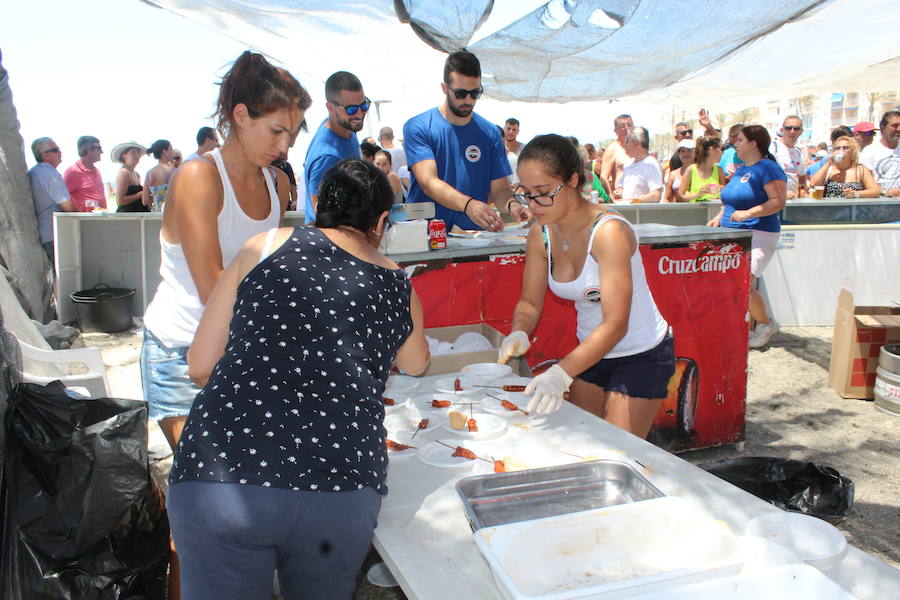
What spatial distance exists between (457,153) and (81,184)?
5.57 m

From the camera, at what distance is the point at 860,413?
15.0ft

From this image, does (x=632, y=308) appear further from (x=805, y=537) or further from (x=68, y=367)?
(x=68, y=367)

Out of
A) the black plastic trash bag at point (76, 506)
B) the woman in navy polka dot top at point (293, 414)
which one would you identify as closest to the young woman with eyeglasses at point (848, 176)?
the woman in navy polka dot top at point (293, 414)

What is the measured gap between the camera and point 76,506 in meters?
1.99

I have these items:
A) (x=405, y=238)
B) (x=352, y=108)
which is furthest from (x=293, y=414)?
(x=352, y=108)

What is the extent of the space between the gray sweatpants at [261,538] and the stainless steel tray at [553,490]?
315mm

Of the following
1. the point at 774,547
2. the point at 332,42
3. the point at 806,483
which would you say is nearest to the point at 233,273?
the point at 774,547

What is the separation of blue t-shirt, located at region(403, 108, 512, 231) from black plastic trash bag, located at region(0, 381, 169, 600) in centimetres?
248

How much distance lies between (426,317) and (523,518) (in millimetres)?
1907

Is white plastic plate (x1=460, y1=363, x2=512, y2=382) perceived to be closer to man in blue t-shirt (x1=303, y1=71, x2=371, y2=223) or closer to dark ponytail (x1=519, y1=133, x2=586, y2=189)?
dark ponytail (x1=519, y1=133, x2=586, y2=189)

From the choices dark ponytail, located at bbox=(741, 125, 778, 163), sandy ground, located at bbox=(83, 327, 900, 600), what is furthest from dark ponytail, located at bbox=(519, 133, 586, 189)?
dark ponytail, located at bbox=(741, 125, 778, 163)

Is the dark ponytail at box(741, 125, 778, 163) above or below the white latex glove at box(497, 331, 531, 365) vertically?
above

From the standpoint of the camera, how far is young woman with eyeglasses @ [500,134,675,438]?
7.75ft

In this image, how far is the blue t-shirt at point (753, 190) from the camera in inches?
217
